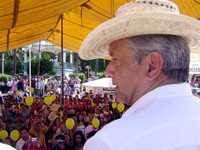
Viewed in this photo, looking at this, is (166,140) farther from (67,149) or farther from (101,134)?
(67,149)

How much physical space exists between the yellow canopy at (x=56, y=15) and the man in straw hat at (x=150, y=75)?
4030 mm

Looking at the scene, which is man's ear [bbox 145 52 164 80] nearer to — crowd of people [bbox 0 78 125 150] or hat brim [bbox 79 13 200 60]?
hat brim [bbox 79 13 200 60]

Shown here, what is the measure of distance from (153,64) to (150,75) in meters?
0.03

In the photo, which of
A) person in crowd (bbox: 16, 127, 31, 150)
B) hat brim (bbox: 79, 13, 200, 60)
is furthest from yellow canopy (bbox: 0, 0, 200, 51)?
hat brim (bbox: 79, 13, 200, 60)

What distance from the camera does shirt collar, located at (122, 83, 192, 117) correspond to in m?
1.34

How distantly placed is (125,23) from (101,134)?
0.47 metres

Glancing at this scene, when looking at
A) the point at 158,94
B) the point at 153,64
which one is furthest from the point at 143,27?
the point at 158,94

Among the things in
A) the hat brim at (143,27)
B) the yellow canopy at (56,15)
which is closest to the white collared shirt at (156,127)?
the hat brim at (143,27)

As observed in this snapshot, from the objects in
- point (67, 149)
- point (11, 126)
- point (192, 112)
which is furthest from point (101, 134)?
point (11, 126)

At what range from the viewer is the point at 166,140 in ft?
4.04

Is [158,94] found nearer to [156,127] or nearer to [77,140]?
[156,127]

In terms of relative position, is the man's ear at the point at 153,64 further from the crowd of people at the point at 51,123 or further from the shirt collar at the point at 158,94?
the crowd of people at the point at 51,123

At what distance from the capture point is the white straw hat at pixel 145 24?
1559 mm

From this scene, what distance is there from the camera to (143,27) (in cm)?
154
